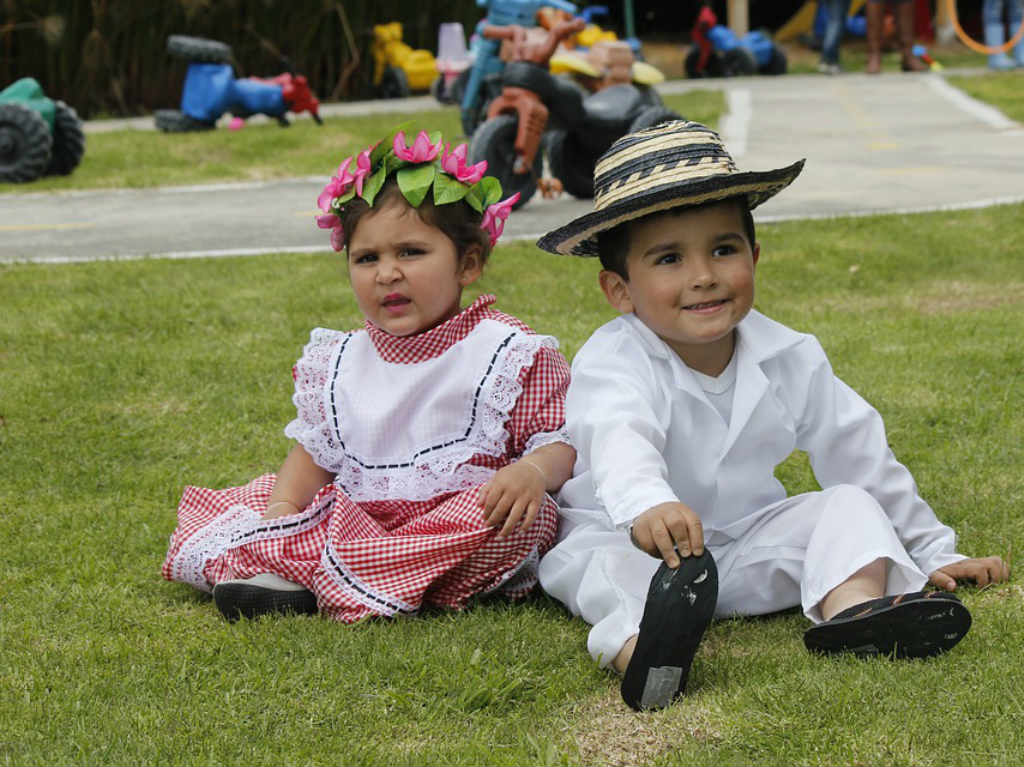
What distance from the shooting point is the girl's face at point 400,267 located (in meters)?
3.07

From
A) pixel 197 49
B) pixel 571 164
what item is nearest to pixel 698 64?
pixel 197 49

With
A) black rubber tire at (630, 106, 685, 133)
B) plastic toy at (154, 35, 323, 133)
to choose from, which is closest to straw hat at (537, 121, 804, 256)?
black rubber tire at (630, 106, 685, 133)

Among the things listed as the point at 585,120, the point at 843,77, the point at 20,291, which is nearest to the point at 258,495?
the point at 20,291

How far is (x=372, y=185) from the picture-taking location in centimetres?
308

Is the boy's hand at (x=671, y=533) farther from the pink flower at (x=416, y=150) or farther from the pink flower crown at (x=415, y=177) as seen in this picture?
the pink flower at (x=416, y=150)

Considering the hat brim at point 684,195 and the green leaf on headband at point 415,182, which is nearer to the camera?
the hat brim at point 684,195

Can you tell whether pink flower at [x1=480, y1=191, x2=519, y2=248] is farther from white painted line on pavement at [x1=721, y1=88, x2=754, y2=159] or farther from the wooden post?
the wooden post

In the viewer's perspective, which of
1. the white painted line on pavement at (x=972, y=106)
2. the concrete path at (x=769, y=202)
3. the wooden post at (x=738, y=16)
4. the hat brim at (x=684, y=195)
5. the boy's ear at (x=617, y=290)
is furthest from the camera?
the wooden post at (x=738, y=16)

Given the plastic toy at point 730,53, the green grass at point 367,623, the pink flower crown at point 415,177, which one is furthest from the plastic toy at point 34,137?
the plastic toy at point 730,53

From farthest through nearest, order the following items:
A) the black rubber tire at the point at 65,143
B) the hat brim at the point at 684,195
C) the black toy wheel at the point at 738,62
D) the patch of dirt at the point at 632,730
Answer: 1. the black toy wheel at the point at 738,62
2. the black rubber tire at the point at 65,143
3. the hat brim at the point at 684,195
4. the patch of dirt at the point at 632,730

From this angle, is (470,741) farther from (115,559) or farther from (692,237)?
(115,559)

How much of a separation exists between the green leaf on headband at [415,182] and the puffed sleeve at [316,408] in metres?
0.40

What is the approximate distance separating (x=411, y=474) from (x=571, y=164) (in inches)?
219

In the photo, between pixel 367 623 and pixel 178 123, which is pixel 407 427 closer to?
pixel 367 623
